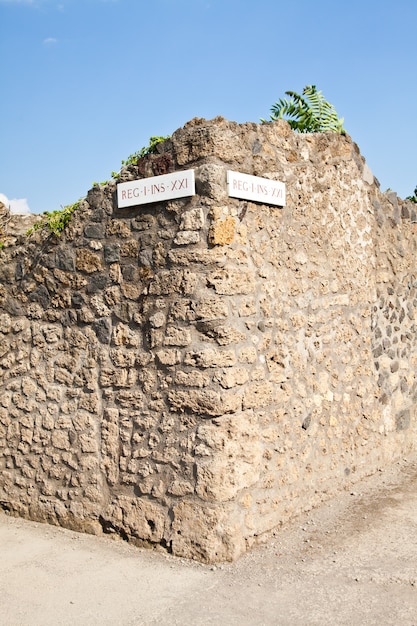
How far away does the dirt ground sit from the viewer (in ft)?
13.7

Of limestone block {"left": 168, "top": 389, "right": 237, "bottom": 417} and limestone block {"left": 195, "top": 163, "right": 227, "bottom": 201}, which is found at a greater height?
limestone block {"left": 195, "top": 163, "right": 227, "bottom": 201}

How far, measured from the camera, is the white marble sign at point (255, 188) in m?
5.04

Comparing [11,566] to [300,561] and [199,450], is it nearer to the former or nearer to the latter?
[199,450]

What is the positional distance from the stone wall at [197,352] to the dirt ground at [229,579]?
176mm

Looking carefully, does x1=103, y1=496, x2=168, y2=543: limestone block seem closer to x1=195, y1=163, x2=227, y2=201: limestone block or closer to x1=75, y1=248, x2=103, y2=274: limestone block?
x1=75, y1=248, x2=103, y2=274: limestone block

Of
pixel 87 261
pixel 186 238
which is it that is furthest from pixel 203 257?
pixel 87 261

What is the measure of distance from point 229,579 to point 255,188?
2.70m

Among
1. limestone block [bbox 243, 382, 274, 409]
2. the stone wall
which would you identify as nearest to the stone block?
the stone wall

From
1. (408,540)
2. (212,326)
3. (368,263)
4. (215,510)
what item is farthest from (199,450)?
(368,263)

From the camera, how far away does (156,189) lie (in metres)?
5.19

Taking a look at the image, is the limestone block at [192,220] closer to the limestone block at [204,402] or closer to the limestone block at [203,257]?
the limestone block at [203,257]

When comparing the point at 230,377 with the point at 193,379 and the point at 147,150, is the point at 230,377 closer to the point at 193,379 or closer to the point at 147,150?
the point at 193,379

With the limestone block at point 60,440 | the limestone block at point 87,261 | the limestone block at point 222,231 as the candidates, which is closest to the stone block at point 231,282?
the limestone block at point 222,231

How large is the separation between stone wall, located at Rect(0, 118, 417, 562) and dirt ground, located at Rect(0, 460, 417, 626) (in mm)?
176
